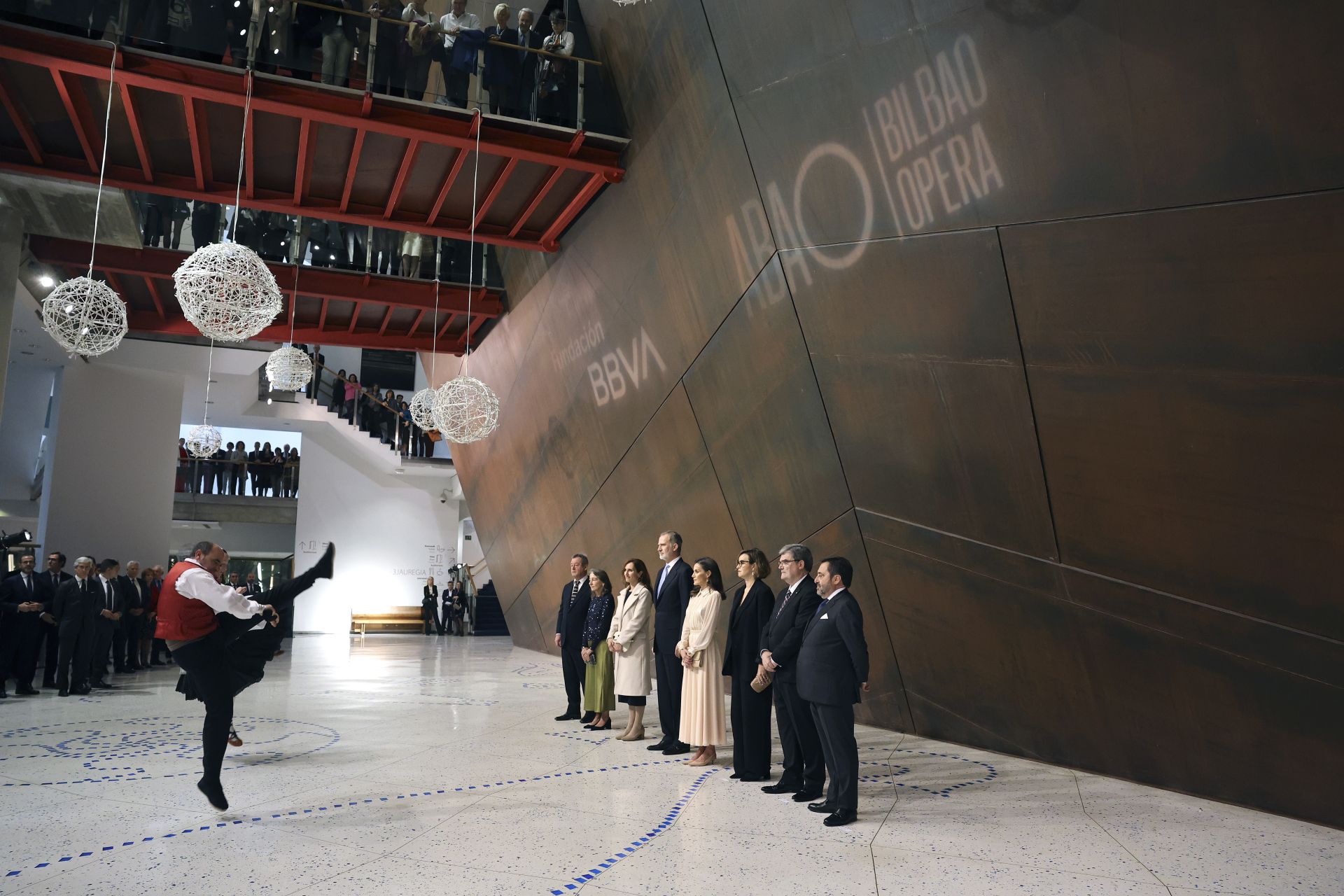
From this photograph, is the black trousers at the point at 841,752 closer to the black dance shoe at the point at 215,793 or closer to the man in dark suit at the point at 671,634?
the man in dark suit at the point at 671,634

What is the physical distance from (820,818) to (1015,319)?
9.48ft

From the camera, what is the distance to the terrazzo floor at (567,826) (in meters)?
3.47

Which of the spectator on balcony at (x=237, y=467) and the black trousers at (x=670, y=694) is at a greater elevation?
the spectator on balcony at (x=237, y=467)

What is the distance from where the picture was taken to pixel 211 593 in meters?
4.48

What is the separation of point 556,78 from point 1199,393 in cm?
680

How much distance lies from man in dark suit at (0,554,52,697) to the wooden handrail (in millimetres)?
6438

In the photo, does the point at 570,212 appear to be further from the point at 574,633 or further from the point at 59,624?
the point at 59,624

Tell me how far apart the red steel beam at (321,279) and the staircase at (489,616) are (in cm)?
1049

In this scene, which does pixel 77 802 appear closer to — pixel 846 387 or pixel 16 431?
pixel 846 387

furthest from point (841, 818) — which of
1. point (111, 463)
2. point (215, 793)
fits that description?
point (111, 463)

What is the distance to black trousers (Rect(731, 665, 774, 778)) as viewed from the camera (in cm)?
544

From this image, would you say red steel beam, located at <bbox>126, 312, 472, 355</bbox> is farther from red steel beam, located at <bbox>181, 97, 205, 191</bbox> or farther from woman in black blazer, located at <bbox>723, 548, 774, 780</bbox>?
woman in black blazer, located at <bbox>723, 548, 774, 780</bbox>

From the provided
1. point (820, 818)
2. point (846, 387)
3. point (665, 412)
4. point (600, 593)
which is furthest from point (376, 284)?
point (820, 818)

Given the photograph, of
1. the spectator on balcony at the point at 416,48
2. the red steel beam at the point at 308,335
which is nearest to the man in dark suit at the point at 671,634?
the spectator on balcony at the point at 416,48
